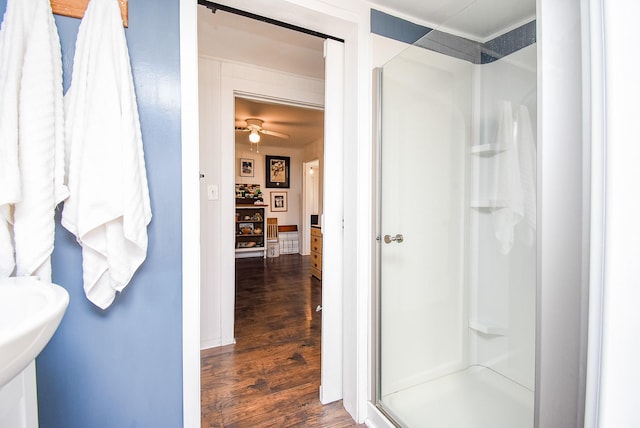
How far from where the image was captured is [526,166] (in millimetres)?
1286

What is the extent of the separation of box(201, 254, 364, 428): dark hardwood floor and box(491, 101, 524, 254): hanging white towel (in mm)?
1317

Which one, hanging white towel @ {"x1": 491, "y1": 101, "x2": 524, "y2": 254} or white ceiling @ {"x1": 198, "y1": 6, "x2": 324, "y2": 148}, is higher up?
white ceiling @ {"x1": 198, "y1": 6, "x2": 324, "y2": 148}

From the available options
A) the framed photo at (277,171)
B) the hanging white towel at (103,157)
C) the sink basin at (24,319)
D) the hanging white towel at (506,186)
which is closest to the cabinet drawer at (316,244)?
the framed photo at (277,171)

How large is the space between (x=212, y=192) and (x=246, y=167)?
4.02m

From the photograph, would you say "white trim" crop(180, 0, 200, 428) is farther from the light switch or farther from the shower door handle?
the light switch

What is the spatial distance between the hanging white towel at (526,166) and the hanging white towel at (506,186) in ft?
0.24

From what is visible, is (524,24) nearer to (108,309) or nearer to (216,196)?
(108,309)

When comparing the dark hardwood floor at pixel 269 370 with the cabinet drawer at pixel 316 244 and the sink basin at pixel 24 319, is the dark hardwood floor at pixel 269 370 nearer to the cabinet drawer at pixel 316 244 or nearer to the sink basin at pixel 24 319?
the cabinet drawer at pixel 316 244

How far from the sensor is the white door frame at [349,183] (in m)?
1.16

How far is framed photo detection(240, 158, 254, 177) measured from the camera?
6.09 m

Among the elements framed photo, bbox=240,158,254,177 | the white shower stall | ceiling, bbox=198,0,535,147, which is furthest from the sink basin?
framed photo, bbox=240,158,254,177

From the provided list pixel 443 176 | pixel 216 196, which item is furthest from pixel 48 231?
pixel 443 176

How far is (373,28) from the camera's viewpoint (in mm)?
1498

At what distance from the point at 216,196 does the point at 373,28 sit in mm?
1581
